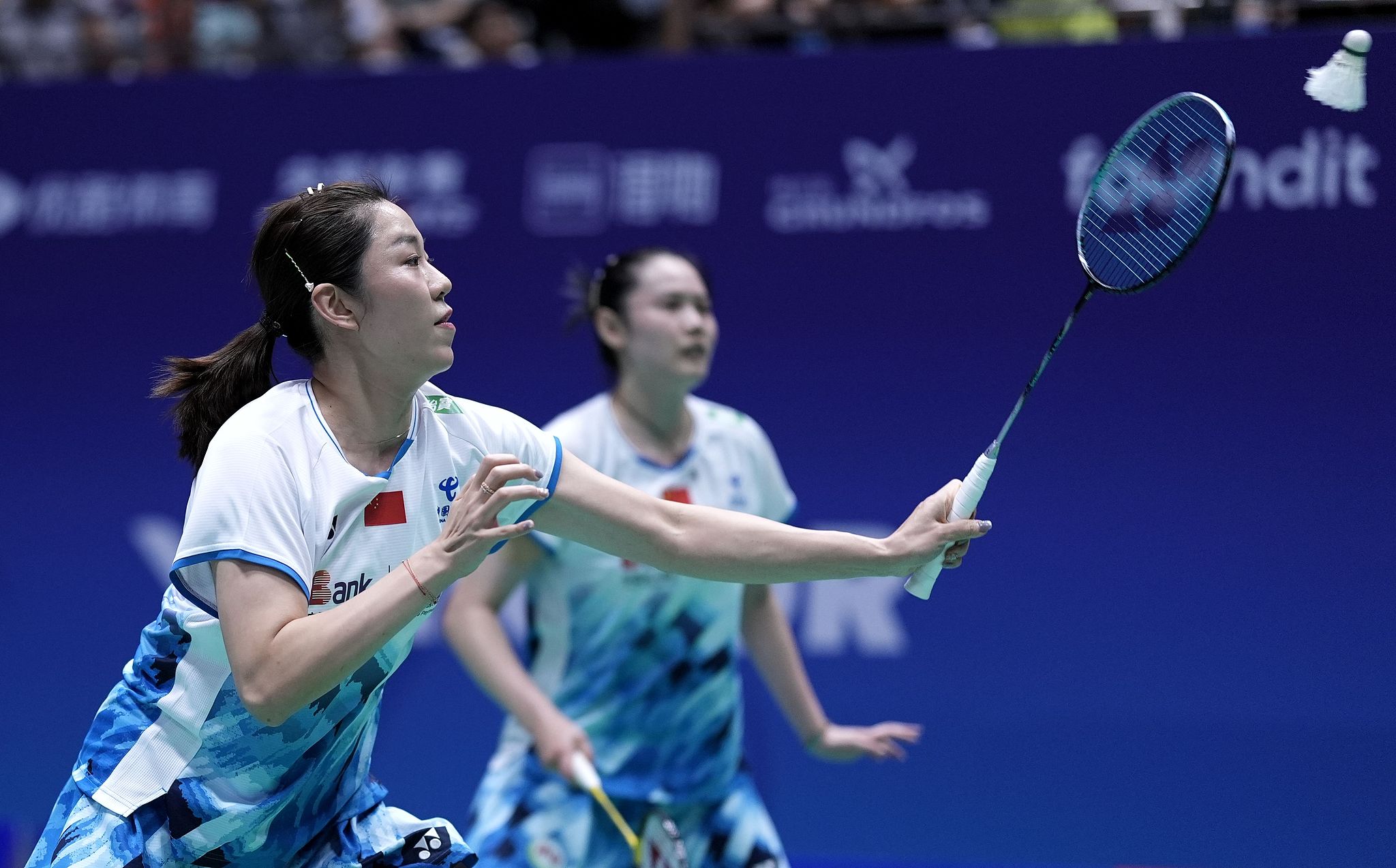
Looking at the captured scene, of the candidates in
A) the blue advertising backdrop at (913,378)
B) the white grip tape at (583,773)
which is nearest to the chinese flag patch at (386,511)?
the white grip tape at (583,773)

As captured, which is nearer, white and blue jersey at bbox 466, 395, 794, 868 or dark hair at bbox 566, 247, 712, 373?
white and blue jersey at bbox 466, 395, 794, 868

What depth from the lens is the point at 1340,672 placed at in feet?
16.3

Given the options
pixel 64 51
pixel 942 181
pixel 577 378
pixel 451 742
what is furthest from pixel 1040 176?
pixel 64 51

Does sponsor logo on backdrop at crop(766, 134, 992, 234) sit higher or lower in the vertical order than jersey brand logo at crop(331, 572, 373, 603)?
higher

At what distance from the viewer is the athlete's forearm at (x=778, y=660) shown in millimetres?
3877

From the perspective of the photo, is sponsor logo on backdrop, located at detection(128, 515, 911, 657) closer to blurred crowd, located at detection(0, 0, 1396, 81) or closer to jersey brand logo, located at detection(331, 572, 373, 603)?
blurred crowd, located at detection(0, 0, 1396, 81)

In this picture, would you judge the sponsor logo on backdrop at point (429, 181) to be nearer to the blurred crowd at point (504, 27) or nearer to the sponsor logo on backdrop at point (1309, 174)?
the blurred crowd at point (504, 27)

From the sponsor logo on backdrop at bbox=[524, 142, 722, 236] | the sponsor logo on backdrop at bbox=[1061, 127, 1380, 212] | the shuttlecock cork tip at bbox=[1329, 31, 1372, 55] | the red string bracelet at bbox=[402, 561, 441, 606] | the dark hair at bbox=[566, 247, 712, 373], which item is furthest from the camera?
the sponsor logo on backdrop at bbox=[524, 142, 722, 236]

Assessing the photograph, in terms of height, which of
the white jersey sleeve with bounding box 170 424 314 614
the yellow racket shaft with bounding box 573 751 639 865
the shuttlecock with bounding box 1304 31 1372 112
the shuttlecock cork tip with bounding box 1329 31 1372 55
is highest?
the shuttlecock cork tip with bounding box 1329 31 1372 55

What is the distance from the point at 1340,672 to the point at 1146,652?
0.57 meters

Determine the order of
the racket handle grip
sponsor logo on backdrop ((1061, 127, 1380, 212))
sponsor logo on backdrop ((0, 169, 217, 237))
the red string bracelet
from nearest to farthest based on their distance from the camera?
the red string bracelet < the racket handle grip < sponsor logo on backdrop ((1061, 127, 1380, 212)) < sponsor logo on backdrop ((0, 169, 217, 237))

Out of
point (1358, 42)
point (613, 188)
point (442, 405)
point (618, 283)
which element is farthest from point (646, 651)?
point (613, 188)

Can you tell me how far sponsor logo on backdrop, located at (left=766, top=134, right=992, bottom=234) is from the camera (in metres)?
5.43

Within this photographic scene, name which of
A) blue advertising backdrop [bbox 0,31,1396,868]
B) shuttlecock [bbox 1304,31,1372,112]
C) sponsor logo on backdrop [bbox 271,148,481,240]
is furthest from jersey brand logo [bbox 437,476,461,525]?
sponsor logo on backdrop [bbox 271,148,481,240]
